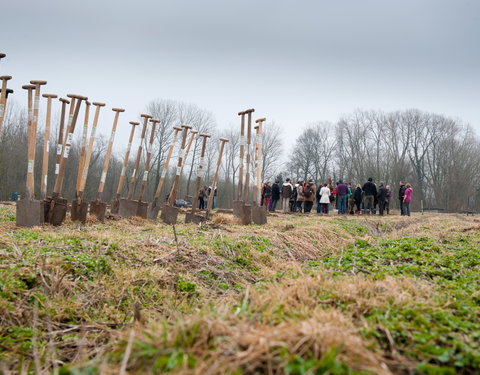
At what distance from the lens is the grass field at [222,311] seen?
1.91 metres

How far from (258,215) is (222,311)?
8.66m

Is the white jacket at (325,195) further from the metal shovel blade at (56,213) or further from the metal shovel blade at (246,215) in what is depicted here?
the metal shovel blade at (56,213)

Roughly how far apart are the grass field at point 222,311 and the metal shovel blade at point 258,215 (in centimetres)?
445

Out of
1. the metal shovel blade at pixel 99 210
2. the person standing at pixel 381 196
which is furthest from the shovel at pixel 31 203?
the person standing at pixel 381 196

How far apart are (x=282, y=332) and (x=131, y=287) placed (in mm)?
2810

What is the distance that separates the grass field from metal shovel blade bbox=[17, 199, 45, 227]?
8.78ft

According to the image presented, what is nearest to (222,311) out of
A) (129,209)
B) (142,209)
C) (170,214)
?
(170,214)

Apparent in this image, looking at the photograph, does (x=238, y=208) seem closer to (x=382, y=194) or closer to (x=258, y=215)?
(x=258, y=215)

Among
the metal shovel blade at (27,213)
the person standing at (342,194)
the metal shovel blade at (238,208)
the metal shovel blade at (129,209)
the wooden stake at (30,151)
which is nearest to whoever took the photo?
the metal shovel blade at (27,213)

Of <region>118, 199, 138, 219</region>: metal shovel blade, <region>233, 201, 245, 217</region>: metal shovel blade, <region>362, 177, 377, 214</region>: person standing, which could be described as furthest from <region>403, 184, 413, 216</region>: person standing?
<region>118, 199, 138, 219</region>: metal shovel blade

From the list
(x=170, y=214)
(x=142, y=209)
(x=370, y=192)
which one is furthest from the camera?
(x=370, y=192)

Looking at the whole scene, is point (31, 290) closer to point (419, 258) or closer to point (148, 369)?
point (148, 369)

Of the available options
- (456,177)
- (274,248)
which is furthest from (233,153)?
(274,248)

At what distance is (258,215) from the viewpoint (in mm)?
11195
